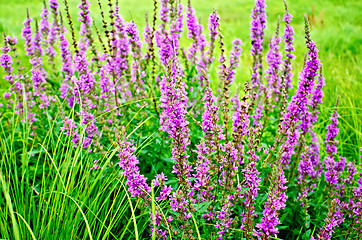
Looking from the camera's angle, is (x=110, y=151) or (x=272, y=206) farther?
(x=110, y=151)

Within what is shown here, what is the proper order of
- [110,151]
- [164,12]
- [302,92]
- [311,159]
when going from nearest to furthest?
1. [302,92]
2. [110,151]
3. [311,159]
4. [164,12]

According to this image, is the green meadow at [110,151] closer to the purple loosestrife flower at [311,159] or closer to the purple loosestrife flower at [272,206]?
the purple loosestrife flower at [311,159]

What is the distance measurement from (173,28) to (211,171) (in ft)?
5.27

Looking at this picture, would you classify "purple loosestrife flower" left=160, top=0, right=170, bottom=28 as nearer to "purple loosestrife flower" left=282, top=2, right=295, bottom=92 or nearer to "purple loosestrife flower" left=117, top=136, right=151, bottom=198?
"purple loosestrife flower" left=282, top=2, right=295, bottom=92

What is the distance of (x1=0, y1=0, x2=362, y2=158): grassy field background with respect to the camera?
15.7ft

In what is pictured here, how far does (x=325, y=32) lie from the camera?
8.77 meters

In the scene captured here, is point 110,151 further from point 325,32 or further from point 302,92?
point 325,32

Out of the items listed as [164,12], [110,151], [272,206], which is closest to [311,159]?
[272,206]

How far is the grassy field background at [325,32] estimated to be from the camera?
480 cm

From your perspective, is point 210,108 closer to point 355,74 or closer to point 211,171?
point 211,171

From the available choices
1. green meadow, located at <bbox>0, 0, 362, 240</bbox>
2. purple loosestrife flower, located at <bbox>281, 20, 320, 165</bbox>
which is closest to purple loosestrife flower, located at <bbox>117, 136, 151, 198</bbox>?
green meadow, located at <bbox>0, 0, 362, 240</bbox>

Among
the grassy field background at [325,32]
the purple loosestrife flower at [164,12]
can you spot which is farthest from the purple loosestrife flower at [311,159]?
the purple loosestrife flower at [164,12]

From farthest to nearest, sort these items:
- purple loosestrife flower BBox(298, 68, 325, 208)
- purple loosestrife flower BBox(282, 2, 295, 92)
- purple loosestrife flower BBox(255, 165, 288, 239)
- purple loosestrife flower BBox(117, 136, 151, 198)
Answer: purple loosestrife flower BBox(282, 2, 295, 92)
purple loosestrife flower BBox(298, 68, 325, 208)
purple loosestrife flower BBox(117, 136, 151, 198)
purple loosestrife flower BBox(255, 165, 288, 239)

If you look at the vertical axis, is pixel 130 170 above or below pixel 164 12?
below
